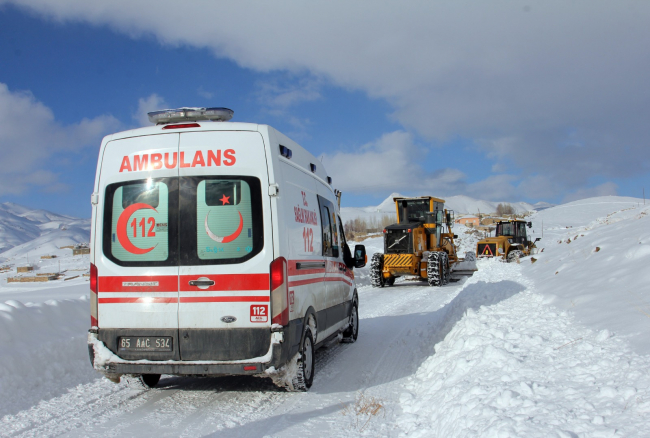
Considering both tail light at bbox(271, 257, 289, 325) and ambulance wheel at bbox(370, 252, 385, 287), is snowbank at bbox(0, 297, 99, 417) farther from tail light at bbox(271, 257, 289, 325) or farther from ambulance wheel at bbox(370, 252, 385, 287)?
ambulance wheel at bbox(370, 252, 385, 287)

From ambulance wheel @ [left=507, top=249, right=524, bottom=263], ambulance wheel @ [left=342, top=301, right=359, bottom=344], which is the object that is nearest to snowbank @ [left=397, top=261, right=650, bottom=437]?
ambulance wheel @ [left=342, top=301, right=359, bottom=344]

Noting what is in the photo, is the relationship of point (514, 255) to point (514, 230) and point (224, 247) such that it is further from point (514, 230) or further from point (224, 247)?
point (224, 247)

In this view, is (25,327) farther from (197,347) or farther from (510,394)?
(510,394)

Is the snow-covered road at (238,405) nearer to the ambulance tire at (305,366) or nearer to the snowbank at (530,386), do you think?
the ambulance tire at (305,366)

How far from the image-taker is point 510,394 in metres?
3.97

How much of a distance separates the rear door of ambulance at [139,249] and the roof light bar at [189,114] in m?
0.42

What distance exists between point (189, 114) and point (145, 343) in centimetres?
242

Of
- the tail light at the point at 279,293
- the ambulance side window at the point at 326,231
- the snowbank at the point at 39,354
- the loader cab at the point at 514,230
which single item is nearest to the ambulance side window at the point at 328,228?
the ambulance side window at the point at 326,231

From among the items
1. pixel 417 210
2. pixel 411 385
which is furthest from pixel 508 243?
pixel 411 385

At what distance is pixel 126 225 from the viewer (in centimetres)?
491

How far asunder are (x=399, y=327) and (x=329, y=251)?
3.18m

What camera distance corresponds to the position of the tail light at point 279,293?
15.3 ft

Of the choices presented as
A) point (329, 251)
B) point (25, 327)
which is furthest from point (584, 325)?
point (25, 327)

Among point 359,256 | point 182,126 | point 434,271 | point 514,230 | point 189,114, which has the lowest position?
point 434,271
